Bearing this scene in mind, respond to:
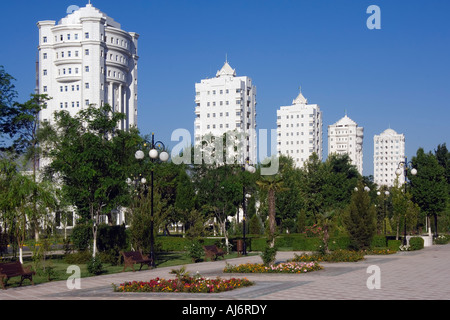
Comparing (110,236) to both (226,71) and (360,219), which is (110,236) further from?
(226,71)

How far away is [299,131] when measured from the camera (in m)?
161

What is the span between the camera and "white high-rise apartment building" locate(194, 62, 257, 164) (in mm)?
126062

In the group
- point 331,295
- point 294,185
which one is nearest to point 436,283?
point 331,295

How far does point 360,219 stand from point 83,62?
77674mm

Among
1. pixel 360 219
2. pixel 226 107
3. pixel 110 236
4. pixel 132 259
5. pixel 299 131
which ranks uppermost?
pixel 226 107

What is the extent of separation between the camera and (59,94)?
10019cm

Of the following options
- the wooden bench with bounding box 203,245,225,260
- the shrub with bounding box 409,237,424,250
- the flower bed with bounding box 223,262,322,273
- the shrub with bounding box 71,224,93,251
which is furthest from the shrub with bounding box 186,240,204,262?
the shrub with bounding box 409,237,424,250

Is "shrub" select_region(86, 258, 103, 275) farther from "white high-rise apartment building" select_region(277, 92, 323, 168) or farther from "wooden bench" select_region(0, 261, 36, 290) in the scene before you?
"white high-rise apartment building" select_region(277, 92, 323, 168)

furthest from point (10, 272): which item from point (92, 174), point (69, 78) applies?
point (69, 78)

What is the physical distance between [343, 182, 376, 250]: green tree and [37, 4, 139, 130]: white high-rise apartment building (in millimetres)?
72215

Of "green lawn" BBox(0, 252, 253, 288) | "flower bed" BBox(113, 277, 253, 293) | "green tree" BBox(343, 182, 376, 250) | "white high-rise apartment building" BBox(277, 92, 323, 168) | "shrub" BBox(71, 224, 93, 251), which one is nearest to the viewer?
"flower bed" BBox(113, 277, 253, 293)

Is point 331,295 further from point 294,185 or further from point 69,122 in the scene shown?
point 294,185

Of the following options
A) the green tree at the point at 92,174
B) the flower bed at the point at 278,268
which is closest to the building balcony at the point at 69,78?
the green tree at the point at 92,174

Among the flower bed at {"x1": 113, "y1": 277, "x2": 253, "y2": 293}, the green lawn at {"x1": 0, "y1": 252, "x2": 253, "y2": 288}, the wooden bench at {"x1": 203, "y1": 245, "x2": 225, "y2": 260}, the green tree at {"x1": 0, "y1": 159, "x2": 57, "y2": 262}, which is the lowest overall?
the green lawn at {"x1": 0, "y1": 252, "x2": 253, "y2": 288}
